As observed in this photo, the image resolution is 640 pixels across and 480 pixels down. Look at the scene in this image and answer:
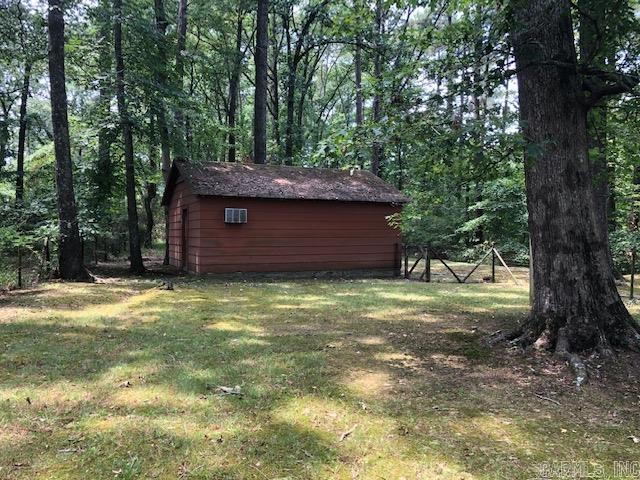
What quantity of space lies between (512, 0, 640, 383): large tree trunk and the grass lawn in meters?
0.41

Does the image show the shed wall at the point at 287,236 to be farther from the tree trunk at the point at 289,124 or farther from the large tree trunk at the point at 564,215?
the large tree trunk at the point at 564,215

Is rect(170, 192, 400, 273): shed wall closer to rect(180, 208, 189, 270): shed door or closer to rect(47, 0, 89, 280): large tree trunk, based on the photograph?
rect(180, 208, 189, 270): shed door

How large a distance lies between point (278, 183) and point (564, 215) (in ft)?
34.0

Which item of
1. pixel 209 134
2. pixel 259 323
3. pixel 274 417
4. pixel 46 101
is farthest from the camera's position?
pixel 46 101

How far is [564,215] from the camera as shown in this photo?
4.86 meters

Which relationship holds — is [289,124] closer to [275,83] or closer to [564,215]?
[275,83]

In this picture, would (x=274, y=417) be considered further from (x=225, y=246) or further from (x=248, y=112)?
(x=248, y=112)

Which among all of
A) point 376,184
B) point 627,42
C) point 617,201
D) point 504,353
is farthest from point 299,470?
point 617,201

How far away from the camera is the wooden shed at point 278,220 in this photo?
13.1m

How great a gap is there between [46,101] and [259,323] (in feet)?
104

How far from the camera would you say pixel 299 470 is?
2.76m

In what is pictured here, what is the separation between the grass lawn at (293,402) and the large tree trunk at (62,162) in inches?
174

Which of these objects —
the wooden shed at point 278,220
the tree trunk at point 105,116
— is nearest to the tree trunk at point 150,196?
the tree trunk at point 105,116

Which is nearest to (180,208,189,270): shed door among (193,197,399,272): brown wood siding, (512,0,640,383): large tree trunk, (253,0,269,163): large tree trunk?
(193,197,399,272): brown wood siding
